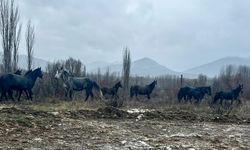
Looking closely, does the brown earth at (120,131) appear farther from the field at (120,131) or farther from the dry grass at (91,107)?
the dry grass at (91,107)

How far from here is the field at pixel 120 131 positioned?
31.7ft

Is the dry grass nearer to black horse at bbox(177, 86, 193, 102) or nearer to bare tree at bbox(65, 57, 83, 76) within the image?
black horse at bbox(177, 86, 193, 102)

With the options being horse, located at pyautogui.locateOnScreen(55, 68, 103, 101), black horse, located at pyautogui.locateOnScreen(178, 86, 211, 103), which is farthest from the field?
black horse, located at pyautogui.locateOnScreen(178, 86, 211, 103)

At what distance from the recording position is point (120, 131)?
1157 cm

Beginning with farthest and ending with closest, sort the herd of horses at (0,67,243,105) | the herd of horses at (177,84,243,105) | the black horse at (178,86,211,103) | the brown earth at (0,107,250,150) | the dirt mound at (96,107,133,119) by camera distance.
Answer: the black horse at (178,86,211,103) → the herd of horses at (177,84,243,105) → the herd of horses at (0,67,243,105) → the dirt mound at (96,107,133,119) → the brown earth at (0,107,250,150)

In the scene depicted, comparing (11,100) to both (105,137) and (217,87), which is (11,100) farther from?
(217,87)

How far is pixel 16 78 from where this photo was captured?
19.9 m

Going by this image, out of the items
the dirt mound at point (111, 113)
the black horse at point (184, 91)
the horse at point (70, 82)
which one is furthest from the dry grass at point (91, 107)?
the black horse at point (184, 91)

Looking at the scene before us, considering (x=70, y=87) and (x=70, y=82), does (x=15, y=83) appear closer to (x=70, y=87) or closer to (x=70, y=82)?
(x=70, y=87)

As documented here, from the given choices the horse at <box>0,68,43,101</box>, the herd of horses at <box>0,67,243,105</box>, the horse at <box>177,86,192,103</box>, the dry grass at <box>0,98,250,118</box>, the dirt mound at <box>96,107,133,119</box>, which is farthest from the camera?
the horse at <box>177,86,192,103</box>

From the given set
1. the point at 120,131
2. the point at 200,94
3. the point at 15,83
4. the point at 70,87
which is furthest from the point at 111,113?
the point at 200,94

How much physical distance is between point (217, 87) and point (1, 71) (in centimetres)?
2044

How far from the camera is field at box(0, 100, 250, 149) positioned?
381 inches

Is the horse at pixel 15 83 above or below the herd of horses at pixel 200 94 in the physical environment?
above
